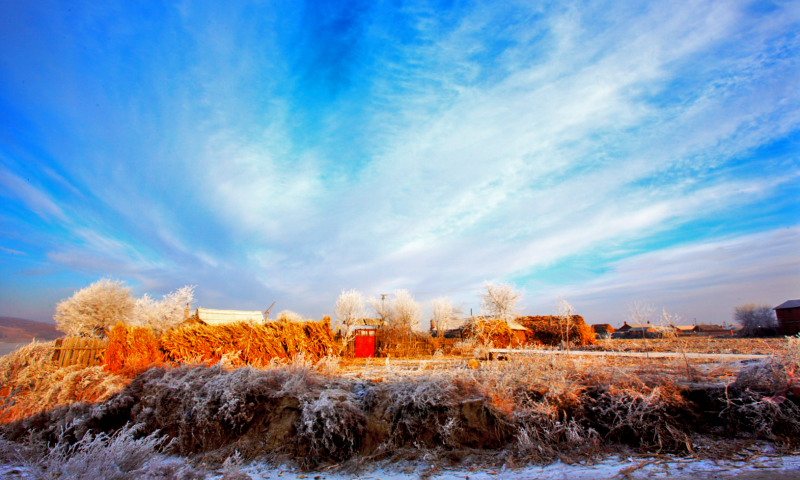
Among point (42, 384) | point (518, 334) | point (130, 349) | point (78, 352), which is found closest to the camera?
point (42, 384)

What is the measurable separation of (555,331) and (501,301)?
6.78 m

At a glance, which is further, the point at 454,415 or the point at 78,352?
the point at 78,352

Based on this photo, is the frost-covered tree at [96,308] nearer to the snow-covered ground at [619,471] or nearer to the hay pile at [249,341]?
the hay pile at [249,341]

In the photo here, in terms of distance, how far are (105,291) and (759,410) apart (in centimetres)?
3347

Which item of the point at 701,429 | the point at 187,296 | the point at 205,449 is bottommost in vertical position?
the point at 205,449

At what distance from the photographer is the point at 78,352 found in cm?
1121

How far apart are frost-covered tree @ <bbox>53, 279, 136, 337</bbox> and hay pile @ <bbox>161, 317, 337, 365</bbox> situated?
17.4 m

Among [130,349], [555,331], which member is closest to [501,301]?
[555,331]

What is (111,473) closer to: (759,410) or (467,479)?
(467,479)

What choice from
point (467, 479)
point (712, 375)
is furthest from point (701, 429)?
point (467, 479)

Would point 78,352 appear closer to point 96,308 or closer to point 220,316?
point 220,316

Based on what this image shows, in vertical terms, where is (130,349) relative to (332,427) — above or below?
above

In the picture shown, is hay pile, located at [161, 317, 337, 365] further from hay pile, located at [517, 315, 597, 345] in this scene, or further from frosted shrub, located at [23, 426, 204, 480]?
hay pile, located at [517, 315, 597, 345]

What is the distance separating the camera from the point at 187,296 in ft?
87.6
